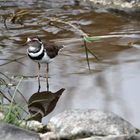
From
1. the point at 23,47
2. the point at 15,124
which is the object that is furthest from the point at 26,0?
the point at 15,124

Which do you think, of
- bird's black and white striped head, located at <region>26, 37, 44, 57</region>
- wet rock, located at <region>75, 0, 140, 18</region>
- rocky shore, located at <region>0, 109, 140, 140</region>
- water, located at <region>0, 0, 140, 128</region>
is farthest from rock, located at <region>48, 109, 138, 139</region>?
wet rock, located at <region>75, 0, 140, 18</region>

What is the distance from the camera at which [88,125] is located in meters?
4.80

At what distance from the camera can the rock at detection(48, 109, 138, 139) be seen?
476 cm

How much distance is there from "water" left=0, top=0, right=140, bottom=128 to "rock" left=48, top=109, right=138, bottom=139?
0.36 metres

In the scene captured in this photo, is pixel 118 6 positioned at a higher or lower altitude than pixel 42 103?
higher

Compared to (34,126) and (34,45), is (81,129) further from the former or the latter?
(34,45)

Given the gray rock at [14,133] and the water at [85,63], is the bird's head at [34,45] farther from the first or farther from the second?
the gray rock at [14,133]

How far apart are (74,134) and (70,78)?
5.30ft

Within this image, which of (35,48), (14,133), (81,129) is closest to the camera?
(14,133)

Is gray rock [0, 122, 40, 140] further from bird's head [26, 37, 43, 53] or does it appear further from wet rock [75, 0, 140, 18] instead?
wet rock [75, 0, 140, 18]

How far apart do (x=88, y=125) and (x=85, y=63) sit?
83.3 inches

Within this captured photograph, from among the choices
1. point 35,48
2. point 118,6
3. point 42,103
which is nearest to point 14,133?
point 42,103

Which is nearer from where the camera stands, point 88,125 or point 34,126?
point 88,125

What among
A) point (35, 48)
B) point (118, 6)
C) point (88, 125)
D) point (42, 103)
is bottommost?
point (42, 103)
